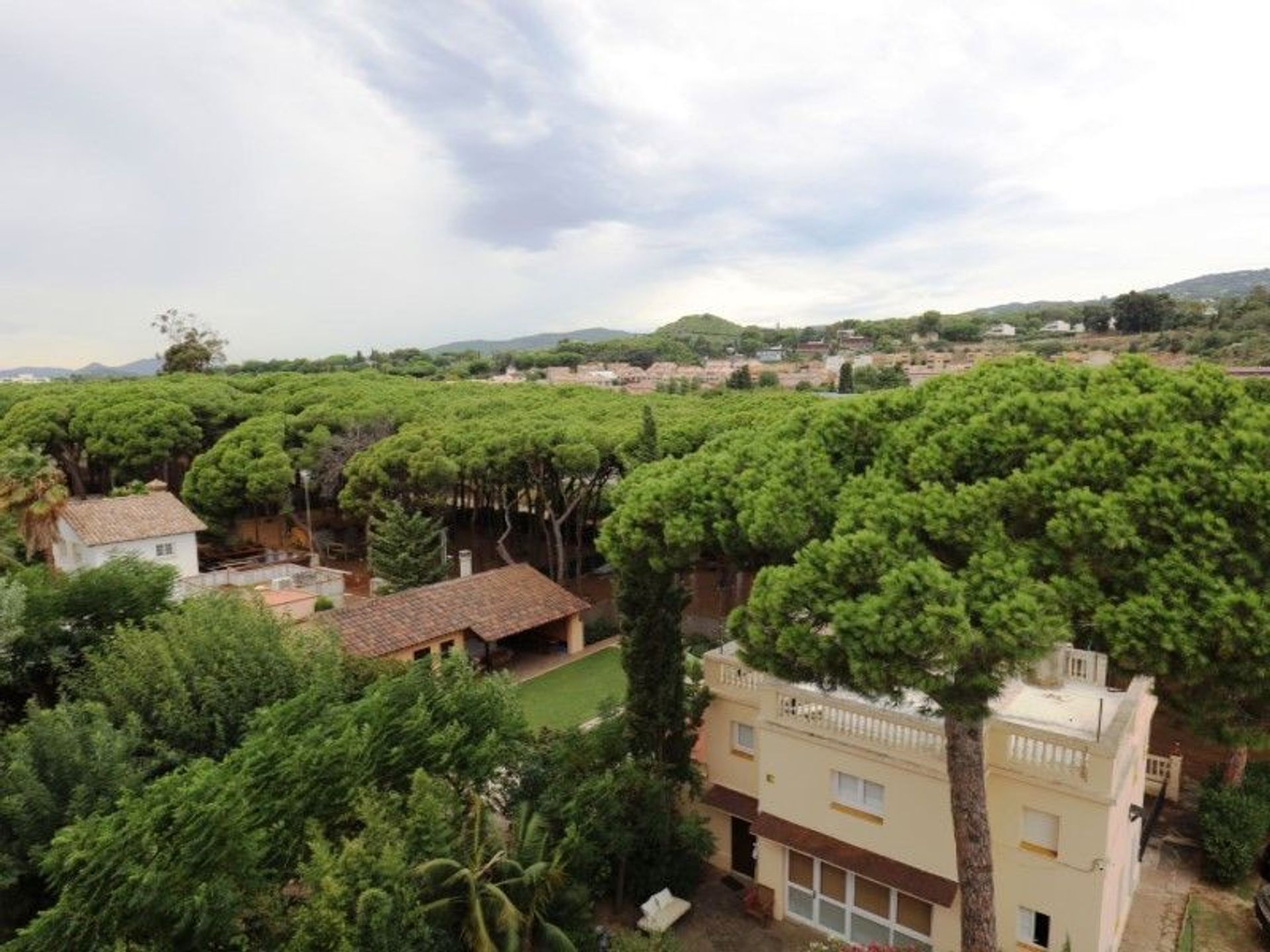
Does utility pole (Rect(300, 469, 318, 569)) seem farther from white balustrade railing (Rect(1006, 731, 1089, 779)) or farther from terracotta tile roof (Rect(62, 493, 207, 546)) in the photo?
white balustrade railing (Rect(1006, 731, 1089, 779))

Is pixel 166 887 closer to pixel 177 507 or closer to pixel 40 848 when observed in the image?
pixel 40 848

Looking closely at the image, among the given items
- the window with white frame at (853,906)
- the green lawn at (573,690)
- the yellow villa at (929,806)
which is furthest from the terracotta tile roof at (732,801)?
the green lawn at (573,690)

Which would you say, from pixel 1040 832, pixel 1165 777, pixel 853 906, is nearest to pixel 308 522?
pixel 853 906

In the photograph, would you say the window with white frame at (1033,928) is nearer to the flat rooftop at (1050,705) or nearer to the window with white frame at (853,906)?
the window with white frame at (853,906)

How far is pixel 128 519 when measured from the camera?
30969mm

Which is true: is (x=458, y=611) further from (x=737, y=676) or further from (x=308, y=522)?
(x=308, y=522)

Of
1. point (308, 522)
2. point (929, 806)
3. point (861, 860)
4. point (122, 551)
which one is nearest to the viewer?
point (929, 806)

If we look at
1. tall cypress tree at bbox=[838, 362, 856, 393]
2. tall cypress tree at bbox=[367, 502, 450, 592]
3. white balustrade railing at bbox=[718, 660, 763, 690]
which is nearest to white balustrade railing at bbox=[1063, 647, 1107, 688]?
white balustrade railing at bbox=[718, 660, 763, 690]

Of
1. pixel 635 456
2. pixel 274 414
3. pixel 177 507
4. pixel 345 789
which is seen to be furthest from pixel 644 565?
pixel 274 414

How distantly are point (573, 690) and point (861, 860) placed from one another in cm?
1265

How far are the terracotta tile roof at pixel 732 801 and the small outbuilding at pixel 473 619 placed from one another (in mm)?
9028

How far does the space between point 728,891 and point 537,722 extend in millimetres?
8241

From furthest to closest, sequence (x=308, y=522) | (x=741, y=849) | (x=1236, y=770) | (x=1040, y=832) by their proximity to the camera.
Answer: (x=308, y=522)
(x=1236, y=770)
(x=741, y=849)
(x=1040, y=832)

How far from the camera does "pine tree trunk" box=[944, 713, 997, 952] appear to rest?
982 cm
